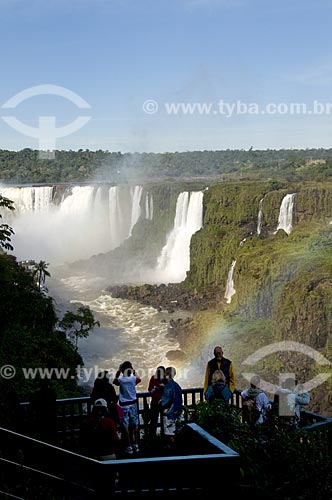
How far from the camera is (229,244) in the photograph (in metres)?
51.4

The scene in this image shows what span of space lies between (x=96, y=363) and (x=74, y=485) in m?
31.0

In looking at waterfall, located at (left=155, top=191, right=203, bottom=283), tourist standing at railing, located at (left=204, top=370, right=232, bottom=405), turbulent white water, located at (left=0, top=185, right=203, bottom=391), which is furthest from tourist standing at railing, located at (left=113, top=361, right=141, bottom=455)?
waterfall, located at (left=155, top=191, right=203, bottom=283)

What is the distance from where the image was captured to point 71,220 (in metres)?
69.9

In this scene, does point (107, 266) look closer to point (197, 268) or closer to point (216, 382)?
point (197, 268)

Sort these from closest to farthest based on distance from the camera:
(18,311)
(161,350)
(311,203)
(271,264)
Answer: (18,311) < (161,350) < (271,264) < (311,203)

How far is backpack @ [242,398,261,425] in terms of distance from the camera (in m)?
6.48

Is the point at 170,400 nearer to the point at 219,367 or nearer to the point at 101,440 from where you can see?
the point at 219,367

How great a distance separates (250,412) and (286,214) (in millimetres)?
43698

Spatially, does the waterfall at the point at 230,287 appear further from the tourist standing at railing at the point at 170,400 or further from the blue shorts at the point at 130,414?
the tourist standing at railing at the point at 170,400

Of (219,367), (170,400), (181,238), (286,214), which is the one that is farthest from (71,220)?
(170,400)

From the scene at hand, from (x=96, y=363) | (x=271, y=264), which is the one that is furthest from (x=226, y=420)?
(x=271, y=264)

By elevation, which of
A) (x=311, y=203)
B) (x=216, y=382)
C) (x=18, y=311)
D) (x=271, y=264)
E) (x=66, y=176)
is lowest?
(x=216, y=382)

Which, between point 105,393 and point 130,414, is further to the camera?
point 130,414

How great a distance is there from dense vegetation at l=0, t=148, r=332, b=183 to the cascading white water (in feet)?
79.4
